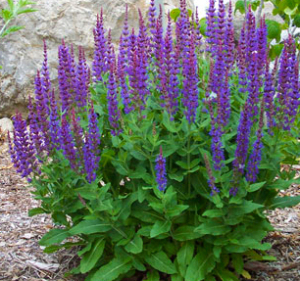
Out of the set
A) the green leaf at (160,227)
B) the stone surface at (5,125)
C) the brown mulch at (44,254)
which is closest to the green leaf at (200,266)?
the green leaf at (160,227)

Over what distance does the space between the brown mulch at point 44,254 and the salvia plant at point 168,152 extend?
0.46 meters

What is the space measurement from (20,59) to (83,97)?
434cm

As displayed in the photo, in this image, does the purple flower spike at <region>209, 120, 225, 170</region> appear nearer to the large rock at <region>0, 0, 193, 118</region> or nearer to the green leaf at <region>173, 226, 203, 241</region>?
the green leaf at <region>173, 226, 203, 241</region>

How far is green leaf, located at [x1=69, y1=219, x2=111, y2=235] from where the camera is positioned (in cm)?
273

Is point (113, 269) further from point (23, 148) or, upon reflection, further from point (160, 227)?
point (23, 148)

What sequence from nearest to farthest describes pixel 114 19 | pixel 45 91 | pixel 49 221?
pixel 45 91 → pixel 49 221 → pixel 114 19

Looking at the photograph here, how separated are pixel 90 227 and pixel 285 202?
1281mm

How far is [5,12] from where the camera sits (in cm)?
449

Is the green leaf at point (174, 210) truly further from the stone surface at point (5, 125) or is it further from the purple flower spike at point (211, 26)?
the stone surface at point (5, 125)

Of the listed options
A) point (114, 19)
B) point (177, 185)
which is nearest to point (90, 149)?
point (177, 185)

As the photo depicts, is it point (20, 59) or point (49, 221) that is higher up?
point (20, 59)

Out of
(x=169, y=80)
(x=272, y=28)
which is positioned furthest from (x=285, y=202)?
(x=272, y=28)

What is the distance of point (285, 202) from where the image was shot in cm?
295

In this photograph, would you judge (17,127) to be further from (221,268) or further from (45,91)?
(221,268)
